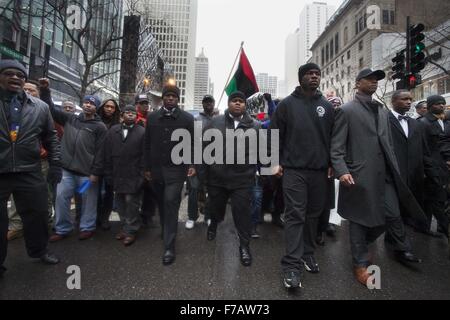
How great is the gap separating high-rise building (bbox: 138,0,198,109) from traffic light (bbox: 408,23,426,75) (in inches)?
483

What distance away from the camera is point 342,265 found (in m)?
3.07

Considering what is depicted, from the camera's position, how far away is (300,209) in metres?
2.71

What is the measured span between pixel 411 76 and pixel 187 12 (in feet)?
151

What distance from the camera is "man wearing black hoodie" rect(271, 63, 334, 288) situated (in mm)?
2713

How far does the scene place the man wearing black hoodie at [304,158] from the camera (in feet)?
8.90

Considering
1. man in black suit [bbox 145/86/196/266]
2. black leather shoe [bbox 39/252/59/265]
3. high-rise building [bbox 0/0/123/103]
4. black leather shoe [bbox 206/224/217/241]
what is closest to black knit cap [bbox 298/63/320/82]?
man in black suit [bbox 145/86/196/266]

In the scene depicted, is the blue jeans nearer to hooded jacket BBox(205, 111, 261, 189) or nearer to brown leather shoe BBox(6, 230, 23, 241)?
brown leather shoe BBox(6, 230, 23, 241)

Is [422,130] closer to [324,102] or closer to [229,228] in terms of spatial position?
[324,102]

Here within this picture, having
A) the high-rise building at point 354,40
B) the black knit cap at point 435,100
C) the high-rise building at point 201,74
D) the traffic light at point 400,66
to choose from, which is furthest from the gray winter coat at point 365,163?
the high-rise building at point 201,74

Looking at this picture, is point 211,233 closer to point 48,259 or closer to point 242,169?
point 242,169

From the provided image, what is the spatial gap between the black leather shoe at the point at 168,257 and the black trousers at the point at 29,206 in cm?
135

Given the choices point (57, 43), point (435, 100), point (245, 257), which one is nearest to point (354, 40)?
point (57, 43)

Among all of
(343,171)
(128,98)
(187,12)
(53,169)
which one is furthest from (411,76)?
(187,12)

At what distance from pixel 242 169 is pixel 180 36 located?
212ft
